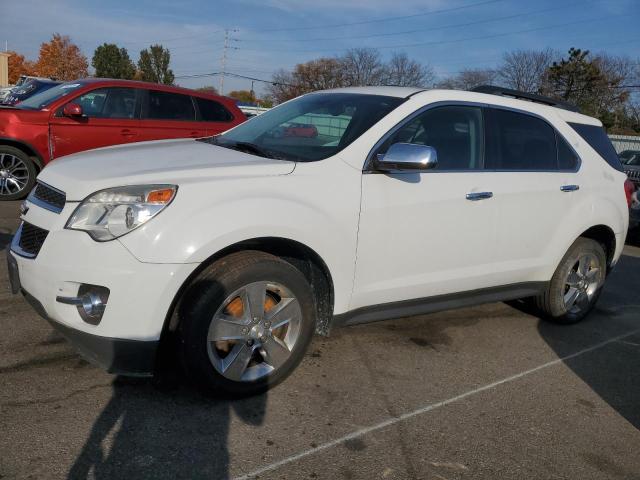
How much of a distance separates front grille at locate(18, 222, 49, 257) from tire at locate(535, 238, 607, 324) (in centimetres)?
375

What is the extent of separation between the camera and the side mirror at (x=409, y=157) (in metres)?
3.35

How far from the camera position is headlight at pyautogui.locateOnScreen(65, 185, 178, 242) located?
278 cm

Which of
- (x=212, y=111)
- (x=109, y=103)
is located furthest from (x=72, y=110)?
(x=212, y=111)

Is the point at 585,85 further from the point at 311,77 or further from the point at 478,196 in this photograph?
the point at 478,196

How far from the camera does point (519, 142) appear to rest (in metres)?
4.35

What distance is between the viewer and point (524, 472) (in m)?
2.81

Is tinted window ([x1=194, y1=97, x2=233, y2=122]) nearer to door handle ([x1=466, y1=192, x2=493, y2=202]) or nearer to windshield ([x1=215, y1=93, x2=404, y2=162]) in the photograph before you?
windshield ([x1=215, y1=93, x2=404, y2=162])

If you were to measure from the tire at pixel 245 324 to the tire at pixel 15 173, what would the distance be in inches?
241

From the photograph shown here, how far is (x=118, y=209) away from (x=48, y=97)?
21.1ft

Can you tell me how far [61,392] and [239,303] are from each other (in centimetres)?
107

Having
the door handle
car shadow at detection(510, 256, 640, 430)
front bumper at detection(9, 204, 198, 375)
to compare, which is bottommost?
car shadow at detection(510, 256, 640, 430)

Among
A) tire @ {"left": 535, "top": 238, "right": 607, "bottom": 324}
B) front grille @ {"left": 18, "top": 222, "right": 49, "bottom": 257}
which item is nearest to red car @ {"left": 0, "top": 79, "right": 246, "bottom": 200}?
front grille @ {"left": 18, "top": 222, "right": 49, "bottom": 257}

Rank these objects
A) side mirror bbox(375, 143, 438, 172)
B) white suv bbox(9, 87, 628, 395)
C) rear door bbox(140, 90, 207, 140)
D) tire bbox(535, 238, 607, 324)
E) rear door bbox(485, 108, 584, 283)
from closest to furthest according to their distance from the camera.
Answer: white suv bbox(9, 87, 628, 395) < side mirror bbox(375, 143, 438, 172) < rear door bbox(485, 108, 584, 283) < tire bbox(535, 238, 607, 324) < rear door bbox(140, 90, 207, 140)

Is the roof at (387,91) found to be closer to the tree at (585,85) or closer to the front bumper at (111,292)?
the front bumper at (111,292)
